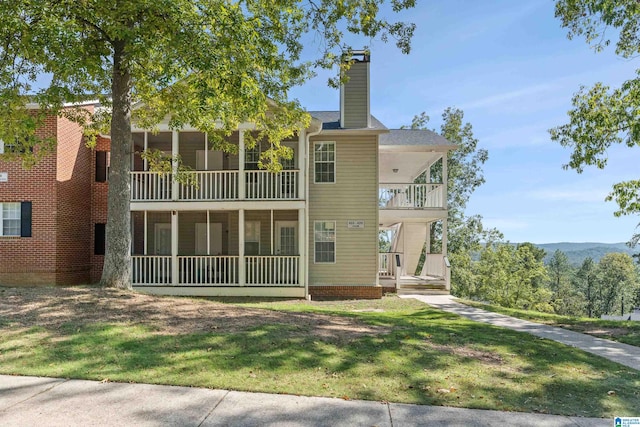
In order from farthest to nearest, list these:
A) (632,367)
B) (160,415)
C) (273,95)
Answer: (273,95) < (632,367) < (160,415)

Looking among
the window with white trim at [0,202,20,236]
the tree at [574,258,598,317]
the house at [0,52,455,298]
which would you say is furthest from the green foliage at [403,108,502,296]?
the tree at [574,258,598,317]

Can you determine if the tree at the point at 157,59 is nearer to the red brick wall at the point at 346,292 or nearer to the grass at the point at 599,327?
the red brick wall at the point at 346,292

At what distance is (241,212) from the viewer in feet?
45.3

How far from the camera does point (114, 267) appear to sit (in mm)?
8977

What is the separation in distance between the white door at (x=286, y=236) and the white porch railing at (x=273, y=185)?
1.83 metres

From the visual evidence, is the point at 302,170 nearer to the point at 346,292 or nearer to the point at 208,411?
the point at 346,292

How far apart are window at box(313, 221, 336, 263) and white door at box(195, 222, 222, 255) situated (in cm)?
407

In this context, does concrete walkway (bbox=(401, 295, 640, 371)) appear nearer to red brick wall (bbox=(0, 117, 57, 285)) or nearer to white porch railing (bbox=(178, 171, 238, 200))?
white porch railing (bbox=(178, 171, 238, 200))

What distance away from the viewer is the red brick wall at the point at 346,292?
585 inches

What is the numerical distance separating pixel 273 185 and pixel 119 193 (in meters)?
6.11

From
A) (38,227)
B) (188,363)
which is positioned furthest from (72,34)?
(38,227)

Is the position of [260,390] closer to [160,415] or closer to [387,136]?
[160,415]

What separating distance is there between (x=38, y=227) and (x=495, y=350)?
1532 cm

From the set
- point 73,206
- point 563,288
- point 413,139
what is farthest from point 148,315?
point 563,288
